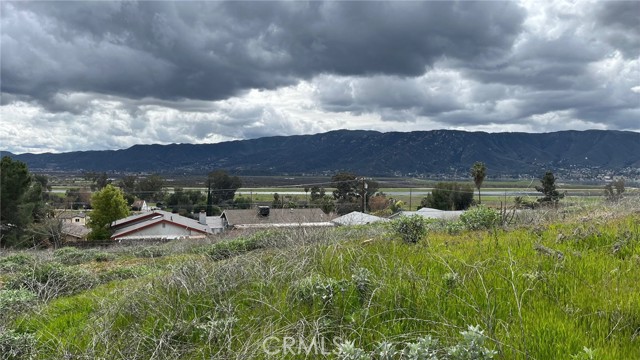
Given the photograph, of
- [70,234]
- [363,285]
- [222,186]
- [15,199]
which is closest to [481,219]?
[363,285]

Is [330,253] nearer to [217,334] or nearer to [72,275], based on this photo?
[217,334]

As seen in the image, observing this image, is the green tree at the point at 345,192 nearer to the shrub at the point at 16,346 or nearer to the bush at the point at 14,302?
the bush at the point at 14,302

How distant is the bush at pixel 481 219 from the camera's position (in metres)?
8.44

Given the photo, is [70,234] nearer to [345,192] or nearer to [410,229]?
[345,192]

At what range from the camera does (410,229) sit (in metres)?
6.98

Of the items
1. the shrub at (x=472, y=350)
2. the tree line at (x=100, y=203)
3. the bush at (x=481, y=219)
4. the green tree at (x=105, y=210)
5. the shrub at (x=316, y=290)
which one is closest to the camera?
the shrub at (x=472, y=350)

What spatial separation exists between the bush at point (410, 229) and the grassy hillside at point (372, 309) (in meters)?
0.68

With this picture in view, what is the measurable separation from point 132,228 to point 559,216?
44564mm

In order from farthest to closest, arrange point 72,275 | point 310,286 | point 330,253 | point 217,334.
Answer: point 72,275
point 330,253
point 310,286
point 217,334

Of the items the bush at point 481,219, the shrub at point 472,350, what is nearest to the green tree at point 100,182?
the bush at point 481,219

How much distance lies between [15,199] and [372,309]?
49.0 metres

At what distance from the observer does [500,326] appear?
3322 millimetres

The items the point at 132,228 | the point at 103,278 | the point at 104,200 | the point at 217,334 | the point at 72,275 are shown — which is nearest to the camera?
the point at 217,334

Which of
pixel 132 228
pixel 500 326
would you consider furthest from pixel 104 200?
pixel 500 326
